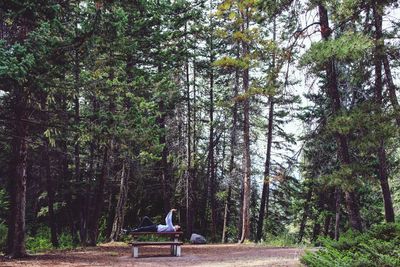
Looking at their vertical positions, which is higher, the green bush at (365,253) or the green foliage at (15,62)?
the green foliage at (15,62)

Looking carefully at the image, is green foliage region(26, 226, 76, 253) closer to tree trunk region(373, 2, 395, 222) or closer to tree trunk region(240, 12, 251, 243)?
→ tree trunk region(240, 12, 251, 243)

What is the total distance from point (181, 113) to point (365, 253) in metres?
18.0

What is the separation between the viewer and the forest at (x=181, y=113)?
8.89 meters

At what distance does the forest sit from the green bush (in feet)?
0.16

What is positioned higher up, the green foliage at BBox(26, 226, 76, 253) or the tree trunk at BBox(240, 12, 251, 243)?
the tree trunk at BBox(240, 12, 251, 243)

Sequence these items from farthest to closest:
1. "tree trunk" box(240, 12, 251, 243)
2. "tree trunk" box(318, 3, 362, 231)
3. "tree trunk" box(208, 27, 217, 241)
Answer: "tree trunk" box(208, 27, 217, 241)
"tree trunk" box(240, 12, 251, 243)
"tree trunk" box(318, 3, 362, 231)

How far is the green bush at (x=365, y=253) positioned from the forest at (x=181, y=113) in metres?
0.05

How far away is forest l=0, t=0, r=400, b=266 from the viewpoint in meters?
8.89

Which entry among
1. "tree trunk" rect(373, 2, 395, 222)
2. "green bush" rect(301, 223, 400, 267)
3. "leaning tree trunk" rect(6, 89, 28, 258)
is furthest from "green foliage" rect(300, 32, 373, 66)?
"leaning tree trunk" rect(6, 89, 28, 258)

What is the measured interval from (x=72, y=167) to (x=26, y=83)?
1448cm

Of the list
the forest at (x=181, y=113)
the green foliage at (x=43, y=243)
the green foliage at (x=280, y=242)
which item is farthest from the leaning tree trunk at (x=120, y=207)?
the green foliage at (x=280, y=242)

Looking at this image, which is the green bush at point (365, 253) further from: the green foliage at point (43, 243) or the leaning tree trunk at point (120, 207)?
the leaning tree trunk at point (120, 207)

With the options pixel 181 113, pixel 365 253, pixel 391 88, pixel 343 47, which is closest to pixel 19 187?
pixel 365 253

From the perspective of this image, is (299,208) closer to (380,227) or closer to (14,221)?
(380,227)
